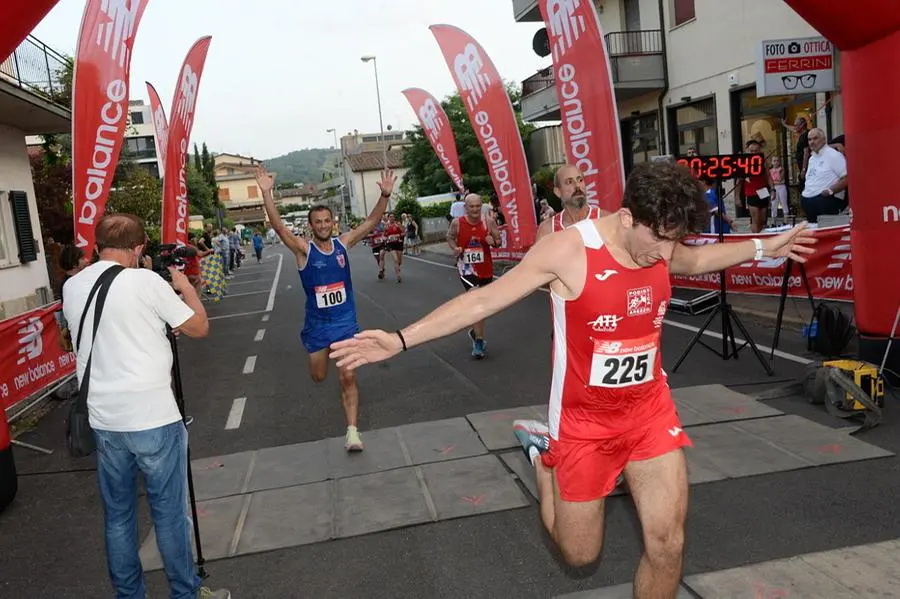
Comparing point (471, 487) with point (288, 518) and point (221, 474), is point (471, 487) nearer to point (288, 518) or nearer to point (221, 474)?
point (288, 518)

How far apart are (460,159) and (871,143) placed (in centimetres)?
4410

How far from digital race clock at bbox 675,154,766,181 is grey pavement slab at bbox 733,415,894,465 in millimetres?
3449

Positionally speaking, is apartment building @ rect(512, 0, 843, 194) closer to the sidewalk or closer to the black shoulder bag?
the sidewalk

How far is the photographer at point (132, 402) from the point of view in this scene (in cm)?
350

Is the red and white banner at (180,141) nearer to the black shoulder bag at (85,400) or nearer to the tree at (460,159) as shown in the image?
the black shoulder bag at (85,400)

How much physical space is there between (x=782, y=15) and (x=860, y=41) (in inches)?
504

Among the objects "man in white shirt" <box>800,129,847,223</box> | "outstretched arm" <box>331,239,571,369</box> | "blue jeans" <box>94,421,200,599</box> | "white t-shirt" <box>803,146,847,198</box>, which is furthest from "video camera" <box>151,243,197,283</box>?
"white t-shirt" <box>803,146,847,198</box>

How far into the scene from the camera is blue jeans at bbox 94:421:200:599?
139 inches

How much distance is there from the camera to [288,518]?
16.4 ft

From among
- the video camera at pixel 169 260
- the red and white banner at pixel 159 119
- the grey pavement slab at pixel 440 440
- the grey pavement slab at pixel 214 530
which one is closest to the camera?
the video camera at pixel 169 260

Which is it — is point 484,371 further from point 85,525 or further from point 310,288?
point 85,525

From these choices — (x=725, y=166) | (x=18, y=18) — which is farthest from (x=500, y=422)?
(x=18, y=18)

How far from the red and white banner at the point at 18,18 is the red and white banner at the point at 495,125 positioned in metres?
10.4

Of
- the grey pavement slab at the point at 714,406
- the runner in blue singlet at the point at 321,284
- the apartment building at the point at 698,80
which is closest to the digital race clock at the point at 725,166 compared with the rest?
the grey pavement slab at the point at 714,406
